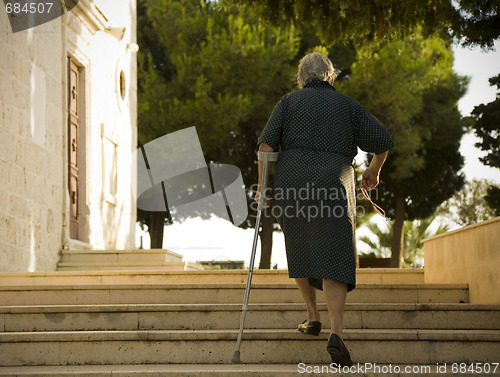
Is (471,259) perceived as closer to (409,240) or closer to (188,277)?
(188,277)

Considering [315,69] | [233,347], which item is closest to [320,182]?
[315,69]

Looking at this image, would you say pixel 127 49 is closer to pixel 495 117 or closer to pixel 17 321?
pixel 495 117

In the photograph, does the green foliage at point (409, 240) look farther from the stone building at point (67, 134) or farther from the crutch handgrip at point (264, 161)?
the crutch handgrip at point (264, 161)

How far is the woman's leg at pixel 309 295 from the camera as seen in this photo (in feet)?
14.5

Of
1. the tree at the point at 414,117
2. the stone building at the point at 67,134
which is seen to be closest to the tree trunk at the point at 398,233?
the tree at the point at 414,117

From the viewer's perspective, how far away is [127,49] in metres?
13.6

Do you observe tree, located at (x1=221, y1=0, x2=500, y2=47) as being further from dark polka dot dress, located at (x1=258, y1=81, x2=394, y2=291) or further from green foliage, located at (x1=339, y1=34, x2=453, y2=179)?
green foliage, located at (x1=339, y1=34, x2=453, y2=179)

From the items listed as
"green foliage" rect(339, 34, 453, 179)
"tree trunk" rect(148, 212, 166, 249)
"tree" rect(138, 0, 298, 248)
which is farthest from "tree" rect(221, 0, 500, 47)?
"tree trunk" rect(148, 212, 166, 249)

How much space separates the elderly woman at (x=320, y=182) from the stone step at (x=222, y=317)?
1.73ft

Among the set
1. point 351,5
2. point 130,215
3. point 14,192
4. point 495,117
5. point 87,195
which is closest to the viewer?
point 351,5

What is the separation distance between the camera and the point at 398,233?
2136 centimetres

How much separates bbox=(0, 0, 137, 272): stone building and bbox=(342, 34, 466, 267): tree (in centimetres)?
498

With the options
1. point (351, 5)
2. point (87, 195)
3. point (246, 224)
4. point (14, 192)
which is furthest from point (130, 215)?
point (246, 224)

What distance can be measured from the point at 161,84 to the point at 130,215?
7282 millimetres
